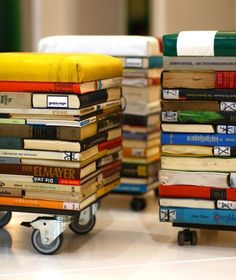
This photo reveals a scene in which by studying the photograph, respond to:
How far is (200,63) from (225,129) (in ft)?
0.56

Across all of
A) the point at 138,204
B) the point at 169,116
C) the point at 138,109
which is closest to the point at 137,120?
the point at 138,109

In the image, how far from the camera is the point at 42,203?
1.61 m

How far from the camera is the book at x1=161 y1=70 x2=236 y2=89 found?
1.62m

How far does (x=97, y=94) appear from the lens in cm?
167

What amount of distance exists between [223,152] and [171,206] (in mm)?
188

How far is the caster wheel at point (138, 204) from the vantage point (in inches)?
80.9

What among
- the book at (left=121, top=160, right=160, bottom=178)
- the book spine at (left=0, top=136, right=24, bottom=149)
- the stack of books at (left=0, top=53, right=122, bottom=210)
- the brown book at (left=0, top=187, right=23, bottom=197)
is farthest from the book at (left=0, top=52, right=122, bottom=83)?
the book at (left=121, top=160, right=160, bottom=178)

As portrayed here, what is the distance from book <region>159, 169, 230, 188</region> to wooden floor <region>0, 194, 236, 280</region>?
169 mm

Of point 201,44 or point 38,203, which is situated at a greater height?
point 201,44

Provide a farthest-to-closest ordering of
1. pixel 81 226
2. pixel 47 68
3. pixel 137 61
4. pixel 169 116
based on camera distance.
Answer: pixel 137 61
pixel 81 226
pixel 169 116
pixel 47 68

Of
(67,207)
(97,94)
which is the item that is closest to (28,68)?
(97,94)

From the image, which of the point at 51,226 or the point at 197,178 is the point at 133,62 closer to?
the point at 197,178

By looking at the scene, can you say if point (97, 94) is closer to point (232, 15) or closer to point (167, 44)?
point (167, 44)

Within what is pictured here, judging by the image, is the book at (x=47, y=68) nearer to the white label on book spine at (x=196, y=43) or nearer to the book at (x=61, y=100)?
the book at (x=61, y=100)
